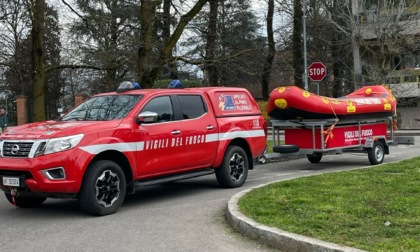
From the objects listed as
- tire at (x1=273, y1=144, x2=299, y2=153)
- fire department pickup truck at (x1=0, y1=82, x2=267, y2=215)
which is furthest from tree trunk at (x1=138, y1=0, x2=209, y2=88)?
fire department pickup truck at (x1=0, y1=82, x2=267, y2=215)

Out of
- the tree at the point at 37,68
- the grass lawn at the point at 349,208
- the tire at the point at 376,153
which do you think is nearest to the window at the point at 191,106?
the grass lawn at the point at 349,208

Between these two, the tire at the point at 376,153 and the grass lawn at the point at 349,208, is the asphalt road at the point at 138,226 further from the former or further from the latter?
the tire at the point at 376,153

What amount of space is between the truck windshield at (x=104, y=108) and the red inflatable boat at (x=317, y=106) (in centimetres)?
471

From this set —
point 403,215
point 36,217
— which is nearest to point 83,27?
point 36,217

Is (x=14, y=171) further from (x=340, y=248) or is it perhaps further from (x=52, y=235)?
(x=340, y=248)

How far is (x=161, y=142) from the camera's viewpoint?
27.5 ft

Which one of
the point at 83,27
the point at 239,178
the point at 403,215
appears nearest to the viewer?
the point at 403,215

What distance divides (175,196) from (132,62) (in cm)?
1013

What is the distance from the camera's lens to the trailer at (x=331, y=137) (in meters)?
12.2

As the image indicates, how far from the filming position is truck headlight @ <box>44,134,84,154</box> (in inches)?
279

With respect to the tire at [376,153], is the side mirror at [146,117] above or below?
above

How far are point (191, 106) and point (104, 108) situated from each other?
1.66 m

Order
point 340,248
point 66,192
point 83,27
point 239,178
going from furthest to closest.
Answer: point 83,27 < point 239,178 < point 66,192 < point 340,248

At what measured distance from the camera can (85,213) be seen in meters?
7.71
